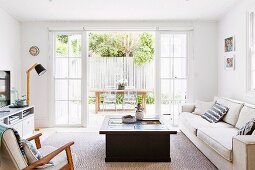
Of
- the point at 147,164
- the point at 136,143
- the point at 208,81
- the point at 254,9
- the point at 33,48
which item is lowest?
the point at 147,164

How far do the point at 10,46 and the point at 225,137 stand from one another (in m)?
4.61

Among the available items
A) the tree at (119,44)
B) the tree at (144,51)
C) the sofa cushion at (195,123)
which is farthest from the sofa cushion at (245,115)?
the tree at (119,44)

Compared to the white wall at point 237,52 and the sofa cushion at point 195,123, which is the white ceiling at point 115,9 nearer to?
the white wall at point 237,52

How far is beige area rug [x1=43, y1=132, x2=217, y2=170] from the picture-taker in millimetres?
3885

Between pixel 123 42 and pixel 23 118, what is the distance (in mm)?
6503

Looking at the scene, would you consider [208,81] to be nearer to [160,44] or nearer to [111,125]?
[160,44]

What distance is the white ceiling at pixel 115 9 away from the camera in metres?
5.54

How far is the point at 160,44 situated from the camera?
669cm

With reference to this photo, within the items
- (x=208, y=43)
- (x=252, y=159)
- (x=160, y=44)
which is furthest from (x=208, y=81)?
(x=252, y=159)

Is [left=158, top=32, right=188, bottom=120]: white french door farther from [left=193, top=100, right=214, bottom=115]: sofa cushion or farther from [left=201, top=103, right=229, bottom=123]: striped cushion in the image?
[left=201, top=103, right=229, bottom=123]: striped cushion

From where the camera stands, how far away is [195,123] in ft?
16.1

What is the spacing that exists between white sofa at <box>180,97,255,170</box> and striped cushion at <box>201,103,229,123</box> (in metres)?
0.08

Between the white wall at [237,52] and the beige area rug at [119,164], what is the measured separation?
1.34 meters

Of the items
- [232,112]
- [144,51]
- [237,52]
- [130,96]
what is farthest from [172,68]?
[144,51]
